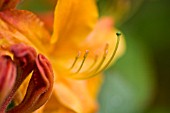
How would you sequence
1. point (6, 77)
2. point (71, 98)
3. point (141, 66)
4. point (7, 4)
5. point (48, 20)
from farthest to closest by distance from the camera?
point (141, 66) → point (48, 20) → point (71, 98) → point (7, 4) → point (6, 77)

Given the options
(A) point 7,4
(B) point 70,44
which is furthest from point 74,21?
(A) point 7,4

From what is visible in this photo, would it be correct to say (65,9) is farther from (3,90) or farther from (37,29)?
(3,90)

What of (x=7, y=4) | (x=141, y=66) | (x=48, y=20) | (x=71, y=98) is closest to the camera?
(x=7, y=4)

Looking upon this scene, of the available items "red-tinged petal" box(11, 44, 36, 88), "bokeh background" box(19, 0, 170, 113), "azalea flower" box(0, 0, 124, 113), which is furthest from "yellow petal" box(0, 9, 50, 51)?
→ "bokeh background" box(19, 0, 170, 113)

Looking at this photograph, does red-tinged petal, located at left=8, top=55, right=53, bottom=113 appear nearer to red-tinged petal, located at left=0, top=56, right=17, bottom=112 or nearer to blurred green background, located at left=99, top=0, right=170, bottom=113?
red-tinged petal, located at left=0, top=56, right=17, bottom=112

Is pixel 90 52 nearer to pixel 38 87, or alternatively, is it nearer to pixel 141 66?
pixel 38 87

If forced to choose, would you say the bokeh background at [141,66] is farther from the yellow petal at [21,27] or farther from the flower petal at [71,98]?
the yellow petal at [21,27]

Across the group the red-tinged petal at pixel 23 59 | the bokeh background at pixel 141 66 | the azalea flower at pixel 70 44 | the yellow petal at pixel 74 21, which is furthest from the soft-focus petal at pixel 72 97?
the bokeh background at pixel 141 66
